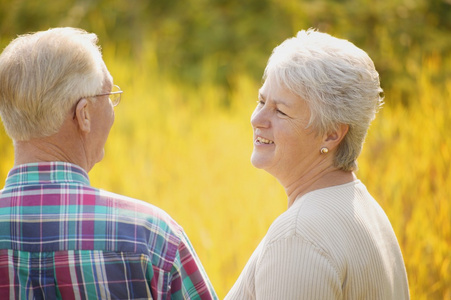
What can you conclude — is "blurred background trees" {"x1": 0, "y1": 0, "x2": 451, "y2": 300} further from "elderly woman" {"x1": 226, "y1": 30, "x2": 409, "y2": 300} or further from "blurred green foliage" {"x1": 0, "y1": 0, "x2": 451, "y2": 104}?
"elderly woman" {"x1": 226, "y1": 30, "x2": 409, "y2": 300}

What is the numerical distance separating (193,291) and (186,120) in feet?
12.1

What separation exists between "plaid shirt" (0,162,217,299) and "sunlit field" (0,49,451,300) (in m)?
1.41

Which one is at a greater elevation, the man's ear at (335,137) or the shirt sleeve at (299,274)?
the man's ear at (335,137)

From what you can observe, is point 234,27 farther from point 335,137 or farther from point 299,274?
point 299,274

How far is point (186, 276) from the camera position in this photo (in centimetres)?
158

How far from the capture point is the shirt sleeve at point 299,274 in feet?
4.94

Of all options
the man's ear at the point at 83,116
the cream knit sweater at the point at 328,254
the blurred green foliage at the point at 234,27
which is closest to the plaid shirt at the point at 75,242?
the man's ear at the point at 83,116

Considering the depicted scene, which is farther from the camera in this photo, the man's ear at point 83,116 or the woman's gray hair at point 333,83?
the woman's gray hair at point 333,83

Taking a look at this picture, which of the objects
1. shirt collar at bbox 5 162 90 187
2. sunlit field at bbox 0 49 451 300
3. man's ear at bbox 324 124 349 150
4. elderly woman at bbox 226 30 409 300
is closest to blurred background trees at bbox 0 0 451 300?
sunlit field at bbox 0 49 451 300

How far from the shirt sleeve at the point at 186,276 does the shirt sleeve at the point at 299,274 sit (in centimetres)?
20

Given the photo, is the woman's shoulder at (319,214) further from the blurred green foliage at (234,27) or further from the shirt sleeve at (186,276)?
the blurred green foliage at (234,27)

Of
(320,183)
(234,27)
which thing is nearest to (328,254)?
(320,183)

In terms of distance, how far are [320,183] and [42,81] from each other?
3.02ft

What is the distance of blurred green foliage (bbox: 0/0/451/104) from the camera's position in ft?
17.1
